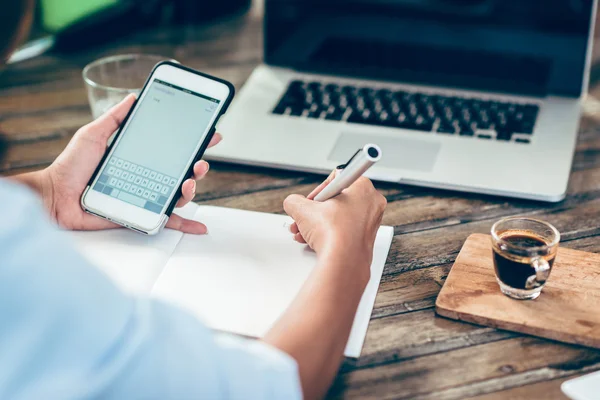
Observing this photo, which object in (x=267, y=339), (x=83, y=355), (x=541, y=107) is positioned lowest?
(x=541, y=107)

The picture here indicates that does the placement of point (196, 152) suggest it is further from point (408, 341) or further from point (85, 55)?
point (85, 55)

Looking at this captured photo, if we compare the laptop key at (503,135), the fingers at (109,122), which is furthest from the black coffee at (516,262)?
the fingers at (109,122)

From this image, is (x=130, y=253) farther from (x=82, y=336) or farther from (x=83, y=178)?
(x=82, y=336)

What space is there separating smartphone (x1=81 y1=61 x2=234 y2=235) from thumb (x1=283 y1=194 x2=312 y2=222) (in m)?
0.12

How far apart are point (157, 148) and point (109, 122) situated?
7 centimetres

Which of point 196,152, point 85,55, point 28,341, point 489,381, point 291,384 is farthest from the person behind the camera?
point 85,55

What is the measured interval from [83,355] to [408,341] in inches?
14.3

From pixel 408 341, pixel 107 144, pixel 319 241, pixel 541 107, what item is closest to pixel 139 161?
pixel 107 144

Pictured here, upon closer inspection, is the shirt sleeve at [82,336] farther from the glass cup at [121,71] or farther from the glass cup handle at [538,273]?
the glass cup at [121,71]

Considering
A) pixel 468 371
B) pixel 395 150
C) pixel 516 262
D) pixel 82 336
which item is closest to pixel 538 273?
pixel 516 262

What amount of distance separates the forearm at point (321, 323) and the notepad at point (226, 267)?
0.06 m

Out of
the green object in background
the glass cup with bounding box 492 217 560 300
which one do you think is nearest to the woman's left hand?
the glass cup with bounding box 492 217 560 300

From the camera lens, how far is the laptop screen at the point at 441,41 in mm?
1181

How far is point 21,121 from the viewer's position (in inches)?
48.1
